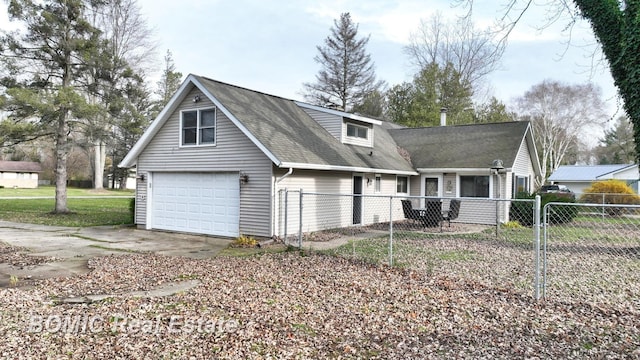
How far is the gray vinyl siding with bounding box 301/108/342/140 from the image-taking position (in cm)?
1643

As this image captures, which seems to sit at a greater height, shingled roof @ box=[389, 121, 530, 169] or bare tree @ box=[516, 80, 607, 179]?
bare tree @ box=[516, 80, 607, 179]

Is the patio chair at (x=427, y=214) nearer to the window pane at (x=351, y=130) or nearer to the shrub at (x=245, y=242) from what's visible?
the window pane at (x=351, y=130)

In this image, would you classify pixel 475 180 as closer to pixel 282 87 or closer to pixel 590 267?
pixel 590 267

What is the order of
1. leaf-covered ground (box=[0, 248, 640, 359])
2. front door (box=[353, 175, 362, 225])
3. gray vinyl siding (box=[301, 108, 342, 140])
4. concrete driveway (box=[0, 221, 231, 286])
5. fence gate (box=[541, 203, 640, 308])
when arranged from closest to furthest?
leaf-covered ground (box=[0, 248, 640, 359])
fence gate (box=[541, 203, 640, 308])
concrete driveway (box=[0, 221, 231, 286])
front door (box=[353, 175, 362, 225])
gray vinyl siding (box=[301, 108, 342, 140])

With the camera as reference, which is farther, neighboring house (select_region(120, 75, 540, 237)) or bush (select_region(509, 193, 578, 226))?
bush (select_region(509, 193, 578, 226))

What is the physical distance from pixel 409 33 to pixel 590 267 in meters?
30.6

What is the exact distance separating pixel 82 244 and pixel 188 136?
461cm

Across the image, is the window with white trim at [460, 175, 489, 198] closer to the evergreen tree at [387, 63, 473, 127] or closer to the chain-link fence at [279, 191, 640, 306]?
the chain-link fence at [279, 191, 640, 306]

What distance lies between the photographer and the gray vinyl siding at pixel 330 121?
53.9 feet

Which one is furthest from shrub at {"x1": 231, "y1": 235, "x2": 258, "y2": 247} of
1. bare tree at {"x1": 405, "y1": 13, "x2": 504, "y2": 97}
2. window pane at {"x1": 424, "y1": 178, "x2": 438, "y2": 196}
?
bare tree at {"x1": 405, "y1": 13, "x2": 504, "y2": 97}

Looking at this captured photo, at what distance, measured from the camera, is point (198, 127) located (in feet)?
44.2

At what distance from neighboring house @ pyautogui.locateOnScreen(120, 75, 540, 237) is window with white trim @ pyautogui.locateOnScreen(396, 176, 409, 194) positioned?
9 cm

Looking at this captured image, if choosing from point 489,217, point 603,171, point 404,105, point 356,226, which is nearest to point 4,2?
point 356,226

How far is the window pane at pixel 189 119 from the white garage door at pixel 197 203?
1.62 meters
